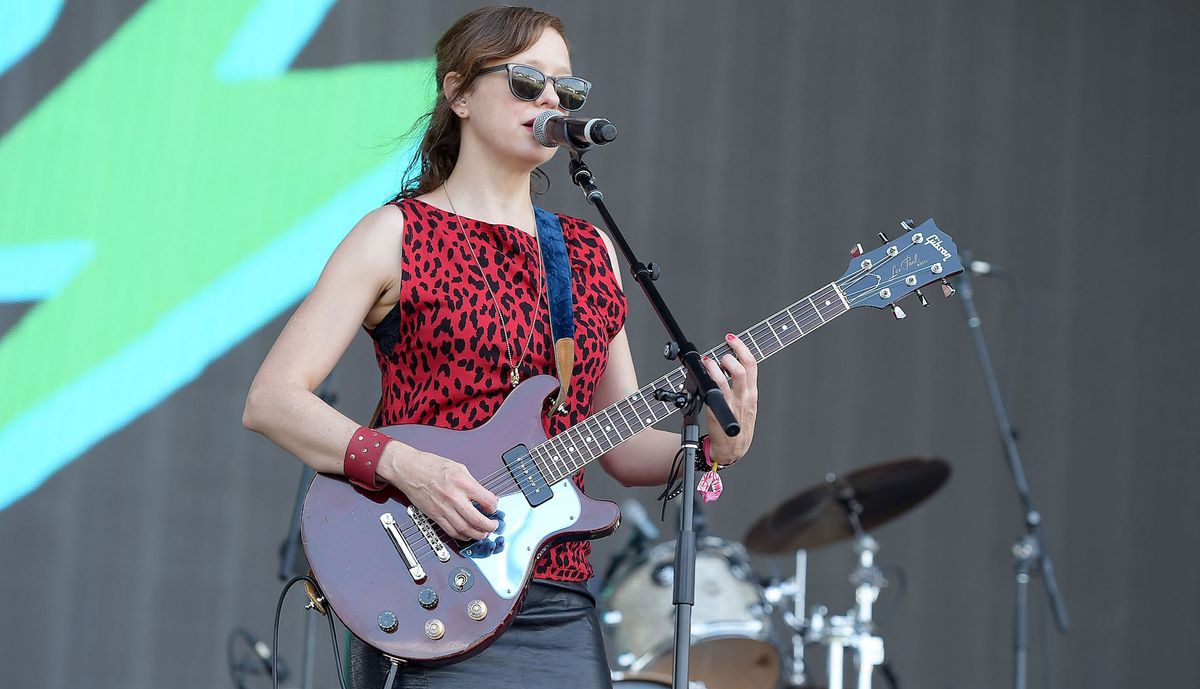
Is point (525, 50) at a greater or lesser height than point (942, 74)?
lesser

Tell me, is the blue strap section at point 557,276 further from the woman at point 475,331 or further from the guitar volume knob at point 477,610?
the guitar volume knob at point 477,610

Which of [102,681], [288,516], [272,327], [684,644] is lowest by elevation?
[102,681]

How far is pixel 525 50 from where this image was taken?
2441 mm

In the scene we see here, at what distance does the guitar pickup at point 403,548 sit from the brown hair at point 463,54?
0.63 meters

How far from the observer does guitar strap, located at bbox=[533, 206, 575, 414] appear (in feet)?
7.67

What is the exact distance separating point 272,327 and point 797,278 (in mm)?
2180

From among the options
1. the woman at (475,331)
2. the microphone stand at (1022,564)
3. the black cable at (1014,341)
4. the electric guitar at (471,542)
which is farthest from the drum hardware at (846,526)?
the electric guitar at (471,542)

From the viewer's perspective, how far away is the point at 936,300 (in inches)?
222

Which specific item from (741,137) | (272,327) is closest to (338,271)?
(272,327)

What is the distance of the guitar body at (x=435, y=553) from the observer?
6.79ft

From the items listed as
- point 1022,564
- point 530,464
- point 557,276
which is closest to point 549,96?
point 557,276

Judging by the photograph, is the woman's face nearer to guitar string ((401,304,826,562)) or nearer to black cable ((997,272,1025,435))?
guitar string ((401,304,826,562))

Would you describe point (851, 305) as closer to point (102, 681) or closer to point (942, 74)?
point (102, 681)

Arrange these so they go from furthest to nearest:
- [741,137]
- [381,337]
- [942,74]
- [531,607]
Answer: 1. [942,74]
2. [741,137]
3. [381,337]
4. [531,607]
